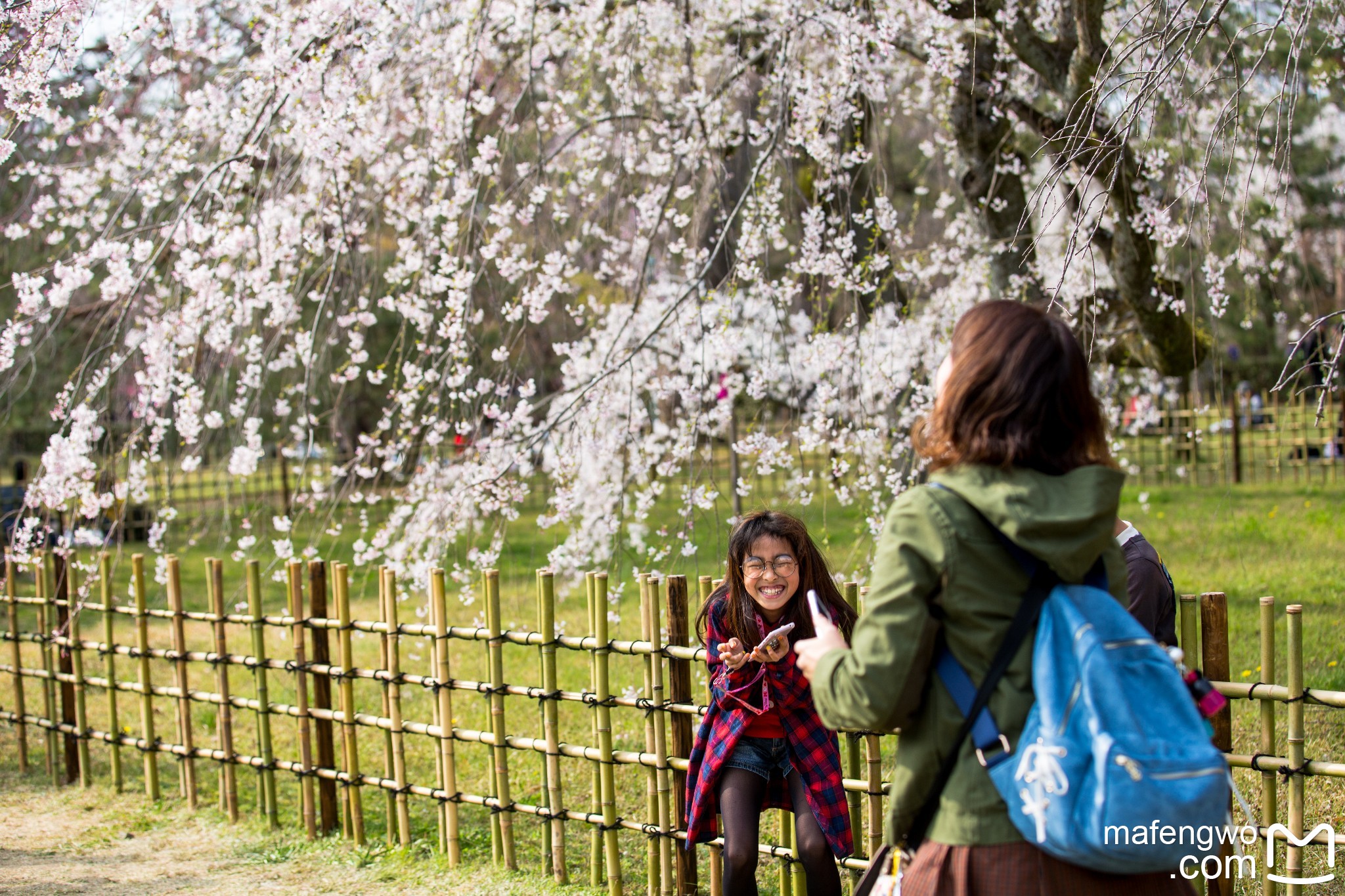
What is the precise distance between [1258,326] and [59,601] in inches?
591

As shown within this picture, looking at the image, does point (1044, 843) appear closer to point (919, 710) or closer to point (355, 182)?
point (919, 710)

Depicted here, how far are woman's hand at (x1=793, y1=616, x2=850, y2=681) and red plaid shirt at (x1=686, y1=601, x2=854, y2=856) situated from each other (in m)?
0.70

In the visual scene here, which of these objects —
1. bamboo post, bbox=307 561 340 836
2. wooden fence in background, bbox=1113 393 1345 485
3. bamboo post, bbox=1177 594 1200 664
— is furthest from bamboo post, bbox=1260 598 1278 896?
wooden fence in background, bbox=1113 393 1345 485

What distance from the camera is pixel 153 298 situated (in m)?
5.98

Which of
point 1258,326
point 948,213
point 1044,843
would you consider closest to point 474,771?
point 1044,843

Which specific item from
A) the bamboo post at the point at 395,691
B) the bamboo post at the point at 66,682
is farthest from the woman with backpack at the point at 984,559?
the bamboo post at the point at 66,682

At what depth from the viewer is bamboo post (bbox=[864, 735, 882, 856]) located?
8.47ft

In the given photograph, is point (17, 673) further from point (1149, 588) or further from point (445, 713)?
point (1149, 588)

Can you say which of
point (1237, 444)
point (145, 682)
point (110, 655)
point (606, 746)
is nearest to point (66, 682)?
point (110, 655)

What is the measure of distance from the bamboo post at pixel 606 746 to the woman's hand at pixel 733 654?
61 centimetres

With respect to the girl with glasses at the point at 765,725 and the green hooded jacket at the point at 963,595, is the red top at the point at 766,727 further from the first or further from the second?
the green hooded jacket at the point at 963,595

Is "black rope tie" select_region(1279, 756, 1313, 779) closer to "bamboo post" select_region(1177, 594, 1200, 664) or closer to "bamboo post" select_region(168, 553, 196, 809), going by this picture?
"bamboo post" select_region(1177, 594, 1200, 664)

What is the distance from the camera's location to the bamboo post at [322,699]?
361 cm

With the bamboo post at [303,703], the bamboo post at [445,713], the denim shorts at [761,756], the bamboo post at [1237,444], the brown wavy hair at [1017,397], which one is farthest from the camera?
the bamboo post at [1237,444]
